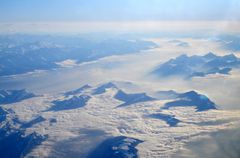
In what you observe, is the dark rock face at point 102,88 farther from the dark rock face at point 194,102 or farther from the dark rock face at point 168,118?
the dark rock face at point 168,118

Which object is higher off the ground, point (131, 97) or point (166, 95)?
point (166, 95)

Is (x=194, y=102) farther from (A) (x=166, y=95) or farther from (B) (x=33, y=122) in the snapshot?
(B) (x=33, y=122)

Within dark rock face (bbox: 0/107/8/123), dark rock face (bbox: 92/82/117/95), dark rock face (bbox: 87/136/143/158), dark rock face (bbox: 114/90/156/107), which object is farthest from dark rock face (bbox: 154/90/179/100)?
dark rock face (bbox: 0/107/8/123)

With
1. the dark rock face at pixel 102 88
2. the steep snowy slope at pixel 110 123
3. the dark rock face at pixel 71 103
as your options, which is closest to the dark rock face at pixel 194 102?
Result: the steep snowy slope at pixel 110 123

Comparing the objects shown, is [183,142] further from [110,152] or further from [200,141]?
[110,152]

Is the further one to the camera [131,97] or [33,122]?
[131,97]

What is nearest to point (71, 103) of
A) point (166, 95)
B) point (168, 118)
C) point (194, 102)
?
point (166, 95)

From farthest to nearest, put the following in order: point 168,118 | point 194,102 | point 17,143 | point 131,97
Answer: point 131,97, point 194,102, point 168,118, point 17,143

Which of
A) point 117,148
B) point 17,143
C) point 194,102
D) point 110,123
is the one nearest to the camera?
point 117,148
